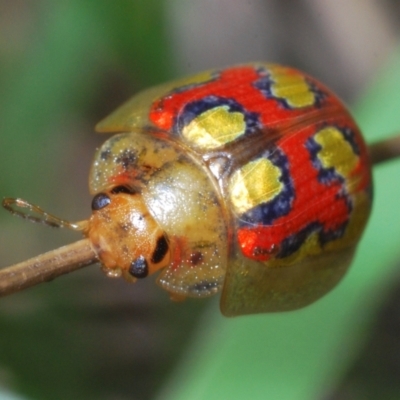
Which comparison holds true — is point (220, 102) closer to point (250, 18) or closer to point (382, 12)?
point (250, 18)

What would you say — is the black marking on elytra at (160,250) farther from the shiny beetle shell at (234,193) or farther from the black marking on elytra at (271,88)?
the black marking on elytra at (271,88)

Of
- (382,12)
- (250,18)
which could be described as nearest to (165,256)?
(250,18)

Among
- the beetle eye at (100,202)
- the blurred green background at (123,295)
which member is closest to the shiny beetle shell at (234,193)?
the beetle eye at (100,202)

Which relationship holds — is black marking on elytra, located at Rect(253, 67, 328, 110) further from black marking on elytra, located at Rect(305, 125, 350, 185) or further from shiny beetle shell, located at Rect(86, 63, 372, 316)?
black marking on elytra, located at Rect(305, 125, 350, 185)

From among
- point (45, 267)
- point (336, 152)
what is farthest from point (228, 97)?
point (45, 267)

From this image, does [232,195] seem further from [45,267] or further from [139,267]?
[45,267]

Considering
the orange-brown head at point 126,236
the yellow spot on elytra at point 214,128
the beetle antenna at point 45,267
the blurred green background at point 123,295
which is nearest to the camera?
the beetle antenna at point 45,267

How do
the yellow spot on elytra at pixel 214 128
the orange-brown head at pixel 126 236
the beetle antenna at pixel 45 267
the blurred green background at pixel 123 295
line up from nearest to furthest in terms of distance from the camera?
the beetle antenna at pixel 45 267 → the orange-brown head at pixel 126 236 → the yellow spot on elytra at pixel 214 128 → the blurred green background at pixel 123 295
